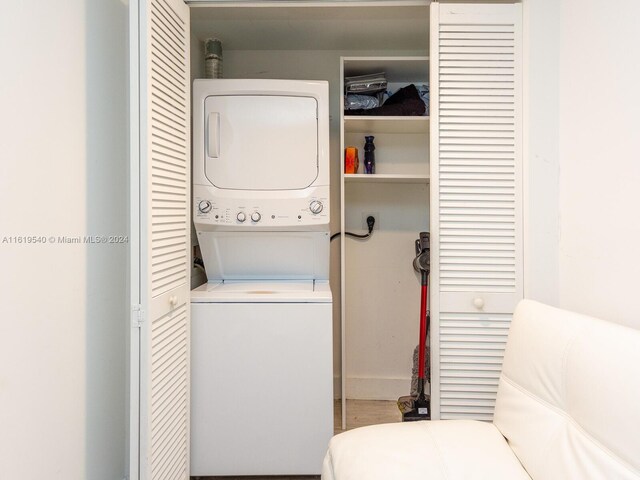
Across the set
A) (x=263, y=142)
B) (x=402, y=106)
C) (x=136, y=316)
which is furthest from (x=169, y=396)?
(x=402, y=106)

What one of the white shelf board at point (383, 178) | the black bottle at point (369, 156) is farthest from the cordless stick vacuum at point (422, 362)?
the black bottle at point (369, 156)

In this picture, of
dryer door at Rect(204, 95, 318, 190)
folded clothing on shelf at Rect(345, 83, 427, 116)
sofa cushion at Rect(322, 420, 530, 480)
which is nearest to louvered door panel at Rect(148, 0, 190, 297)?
dryer door at Rect(204, 95, 318, 190)

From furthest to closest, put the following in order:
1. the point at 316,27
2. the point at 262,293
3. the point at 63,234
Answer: the point at 316,27, the point at 262,293, the point at 63,234

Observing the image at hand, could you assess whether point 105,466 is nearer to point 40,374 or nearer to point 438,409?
point 40,374

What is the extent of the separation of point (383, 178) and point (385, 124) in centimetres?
35

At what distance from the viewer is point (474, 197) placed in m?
1.85

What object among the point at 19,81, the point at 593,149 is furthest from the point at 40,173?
the point at 593,149

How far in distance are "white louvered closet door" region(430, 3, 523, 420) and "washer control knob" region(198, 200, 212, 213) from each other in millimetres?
1170

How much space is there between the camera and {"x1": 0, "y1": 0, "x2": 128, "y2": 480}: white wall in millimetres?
1212

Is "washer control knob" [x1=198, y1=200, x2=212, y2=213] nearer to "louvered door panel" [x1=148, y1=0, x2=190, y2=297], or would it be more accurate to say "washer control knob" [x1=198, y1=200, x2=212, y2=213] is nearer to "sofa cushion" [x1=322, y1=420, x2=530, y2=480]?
"louvered door panel" [x1=148, y1=0, x2=190, y2=297]

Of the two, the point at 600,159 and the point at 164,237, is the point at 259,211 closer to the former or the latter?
the point at 164,237

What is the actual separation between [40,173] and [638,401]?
175 centimetres

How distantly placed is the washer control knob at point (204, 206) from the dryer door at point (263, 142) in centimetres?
11

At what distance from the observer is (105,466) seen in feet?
5.63
